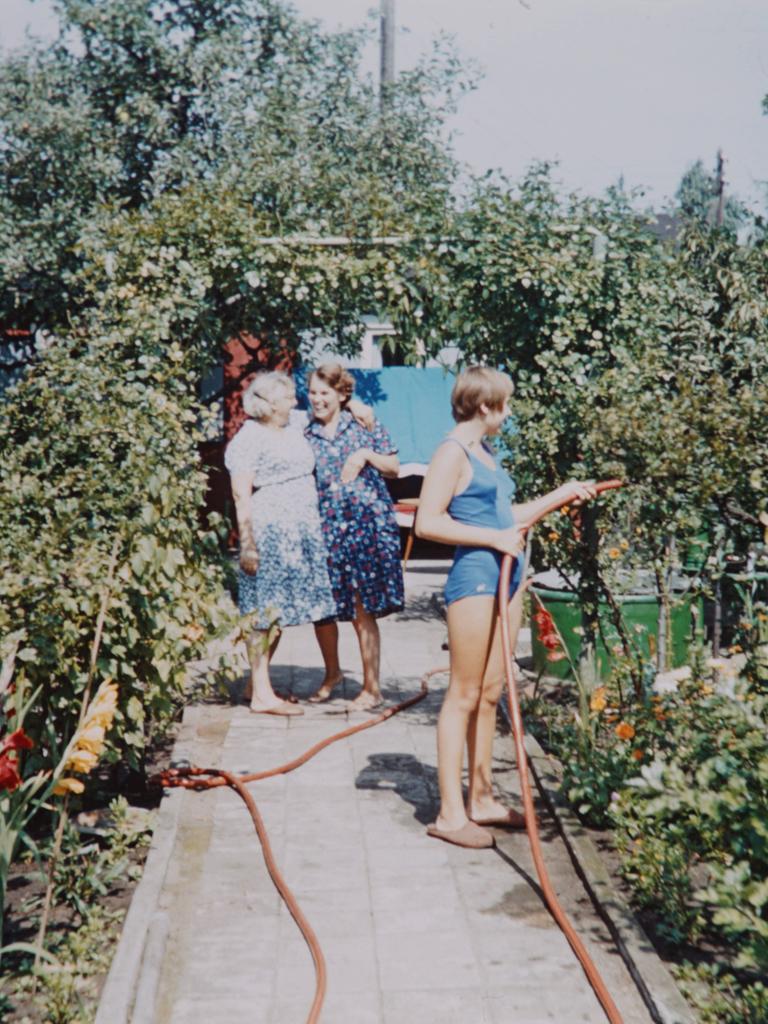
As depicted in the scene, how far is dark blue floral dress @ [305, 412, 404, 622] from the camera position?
6.32 metres

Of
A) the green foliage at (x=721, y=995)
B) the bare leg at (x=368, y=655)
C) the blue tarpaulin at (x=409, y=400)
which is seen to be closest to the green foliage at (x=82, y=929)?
the green foliage at (x=721, y=995)

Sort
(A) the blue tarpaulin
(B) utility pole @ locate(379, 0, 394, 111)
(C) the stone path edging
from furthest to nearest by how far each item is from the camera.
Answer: (B) utility pole @ locate(379, 0, 394, 111) < (A) the blue tarpaulin < (C) the stone path edging

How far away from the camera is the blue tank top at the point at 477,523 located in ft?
13.7

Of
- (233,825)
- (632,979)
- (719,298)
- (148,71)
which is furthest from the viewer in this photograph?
(148,71)

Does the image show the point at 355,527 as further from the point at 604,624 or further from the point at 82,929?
the point at 82,929

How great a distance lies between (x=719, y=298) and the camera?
19.5ft

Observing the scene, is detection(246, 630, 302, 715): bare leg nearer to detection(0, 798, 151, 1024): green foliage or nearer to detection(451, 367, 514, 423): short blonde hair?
detection(0, 798, 151, 1024): green foliage

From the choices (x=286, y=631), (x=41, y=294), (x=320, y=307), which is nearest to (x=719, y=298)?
(x=320, y=307)

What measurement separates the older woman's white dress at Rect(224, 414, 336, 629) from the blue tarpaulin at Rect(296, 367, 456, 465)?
21.4 ft

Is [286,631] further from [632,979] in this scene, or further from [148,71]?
[148,71]

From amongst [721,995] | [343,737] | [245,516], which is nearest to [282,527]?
[245,516]

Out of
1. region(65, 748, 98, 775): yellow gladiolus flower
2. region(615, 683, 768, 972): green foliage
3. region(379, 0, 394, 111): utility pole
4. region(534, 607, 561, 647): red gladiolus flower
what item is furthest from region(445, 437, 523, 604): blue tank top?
region(379, 0, 394, 111): utility pole

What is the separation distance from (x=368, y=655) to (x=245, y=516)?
3.55 ft

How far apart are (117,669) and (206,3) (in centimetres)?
1126
